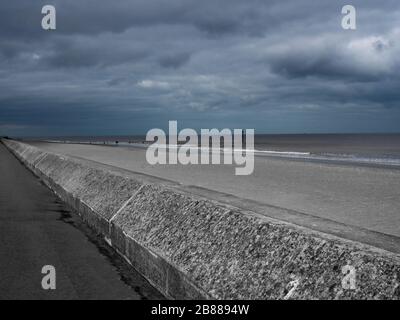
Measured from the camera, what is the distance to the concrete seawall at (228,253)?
2.61m

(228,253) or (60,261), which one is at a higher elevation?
(228,253)

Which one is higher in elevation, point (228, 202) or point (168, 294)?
point (228, 202)

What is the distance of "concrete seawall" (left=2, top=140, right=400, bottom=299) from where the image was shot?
2.61 m

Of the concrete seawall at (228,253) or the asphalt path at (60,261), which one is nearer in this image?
the concrete seawall at (228,253)

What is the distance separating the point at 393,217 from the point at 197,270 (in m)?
6.62

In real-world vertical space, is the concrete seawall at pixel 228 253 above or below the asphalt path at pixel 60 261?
above

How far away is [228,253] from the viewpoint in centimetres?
354

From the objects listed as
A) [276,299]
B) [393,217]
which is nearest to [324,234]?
[276,299]

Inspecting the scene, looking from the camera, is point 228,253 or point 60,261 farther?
point 60,261

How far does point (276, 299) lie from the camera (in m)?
2.85

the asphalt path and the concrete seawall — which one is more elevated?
the concrete seawall

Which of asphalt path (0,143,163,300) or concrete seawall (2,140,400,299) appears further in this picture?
asphalt path (0,143,163,300)
